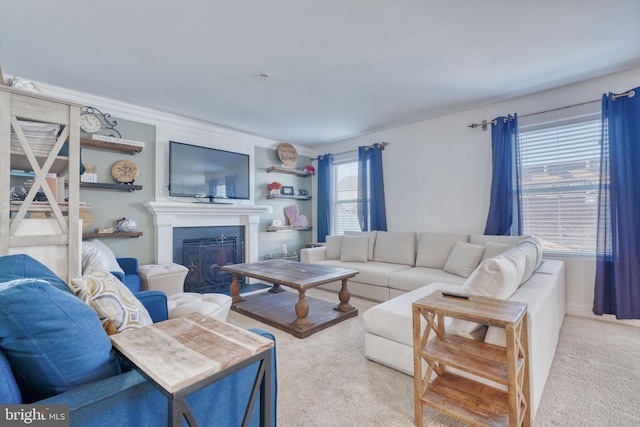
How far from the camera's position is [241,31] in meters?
2.11

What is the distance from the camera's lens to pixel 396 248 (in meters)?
3.91

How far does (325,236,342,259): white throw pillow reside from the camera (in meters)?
4.35

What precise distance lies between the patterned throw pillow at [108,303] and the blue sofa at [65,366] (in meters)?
0.24

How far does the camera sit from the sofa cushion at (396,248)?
150 inches

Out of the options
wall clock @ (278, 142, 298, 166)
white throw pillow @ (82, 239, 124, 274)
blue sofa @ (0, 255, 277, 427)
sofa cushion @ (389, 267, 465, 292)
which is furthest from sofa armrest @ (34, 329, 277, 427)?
wall clock @ (278, 142, 298, 166)

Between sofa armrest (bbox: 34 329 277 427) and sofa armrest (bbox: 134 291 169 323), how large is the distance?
101cm

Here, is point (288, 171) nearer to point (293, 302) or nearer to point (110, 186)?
→ point (293, 302)

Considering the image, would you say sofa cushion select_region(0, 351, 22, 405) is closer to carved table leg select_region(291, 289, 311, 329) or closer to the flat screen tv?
carved table leg select_region(291, 289, 311, 329)

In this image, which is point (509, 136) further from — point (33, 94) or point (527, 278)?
point (33, 94)

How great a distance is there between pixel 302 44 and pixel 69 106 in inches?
63.6

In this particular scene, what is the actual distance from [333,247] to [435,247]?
147cm

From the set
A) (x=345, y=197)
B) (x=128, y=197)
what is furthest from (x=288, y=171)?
(x=128, y=197)

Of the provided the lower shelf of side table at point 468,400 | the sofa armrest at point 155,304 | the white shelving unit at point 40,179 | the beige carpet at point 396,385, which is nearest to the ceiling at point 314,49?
the white shelving unit at point 40,179

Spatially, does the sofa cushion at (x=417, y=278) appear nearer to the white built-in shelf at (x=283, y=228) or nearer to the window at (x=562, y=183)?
the window at (x=562, y=183)
